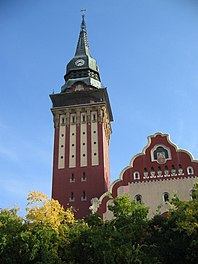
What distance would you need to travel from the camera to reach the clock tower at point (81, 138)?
44219 mm

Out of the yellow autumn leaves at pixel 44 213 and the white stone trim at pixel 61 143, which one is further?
the white stone trim at pixel 61 143

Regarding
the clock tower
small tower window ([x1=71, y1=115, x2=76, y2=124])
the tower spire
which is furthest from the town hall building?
the tower spire

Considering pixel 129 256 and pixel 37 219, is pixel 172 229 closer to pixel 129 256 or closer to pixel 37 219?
pixel 129 256

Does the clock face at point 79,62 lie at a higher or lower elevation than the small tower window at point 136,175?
higher

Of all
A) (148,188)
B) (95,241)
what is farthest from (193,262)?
(148,188)

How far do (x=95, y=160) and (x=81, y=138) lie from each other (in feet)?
11.8

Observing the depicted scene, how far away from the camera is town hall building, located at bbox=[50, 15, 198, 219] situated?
39.7m

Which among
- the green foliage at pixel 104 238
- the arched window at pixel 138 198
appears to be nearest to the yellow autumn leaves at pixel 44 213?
the green foliage at pixel 104 238

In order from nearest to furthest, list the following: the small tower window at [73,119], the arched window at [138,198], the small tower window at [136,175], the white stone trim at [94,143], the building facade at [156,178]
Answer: the building facade at [156,178] < the arched window at [138,198] < the small tower window at [136,175] < the white stone trim at [94,143] < the small tower window at [73,119]

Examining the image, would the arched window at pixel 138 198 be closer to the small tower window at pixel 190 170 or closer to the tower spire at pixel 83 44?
the small tower window at pixel 190 170

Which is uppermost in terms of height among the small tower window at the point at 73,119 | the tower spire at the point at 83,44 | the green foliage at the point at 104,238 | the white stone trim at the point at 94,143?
the tower spire at the point at 83,44

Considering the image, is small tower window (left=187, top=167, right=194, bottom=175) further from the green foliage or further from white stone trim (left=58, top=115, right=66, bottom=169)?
white stone trim (left=58, top=115, right=66, bottom=169)

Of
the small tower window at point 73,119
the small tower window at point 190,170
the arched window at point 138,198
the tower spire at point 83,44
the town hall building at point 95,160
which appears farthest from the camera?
the tower spire at point 83,44

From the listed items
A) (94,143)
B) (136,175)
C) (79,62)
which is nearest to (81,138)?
(94,143)
